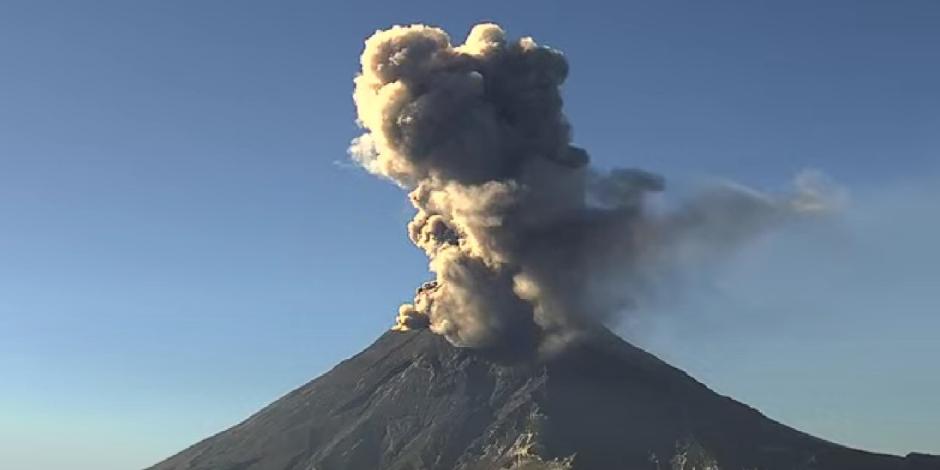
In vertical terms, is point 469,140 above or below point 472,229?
above

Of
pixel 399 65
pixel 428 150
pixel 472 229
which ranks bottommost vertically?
pixel 472 229

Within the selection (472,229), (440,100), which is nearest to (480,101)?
(440,100)

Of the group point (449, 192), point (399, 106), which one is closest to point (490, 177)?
point (449, 192)

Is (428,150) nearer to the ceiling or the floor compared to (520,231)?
nearer to the ceiling

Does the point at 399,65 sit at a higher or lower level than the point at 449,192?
higher

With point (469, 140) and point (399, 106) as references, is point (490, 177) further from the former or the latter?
point (399, 106)

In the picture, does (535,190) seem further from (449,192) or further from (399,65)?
(399,65)

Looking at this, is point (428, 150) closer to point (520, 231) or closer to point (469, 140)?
point (469, 140)

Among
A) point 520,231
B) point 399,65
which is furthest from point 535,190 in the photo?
point 399,65
